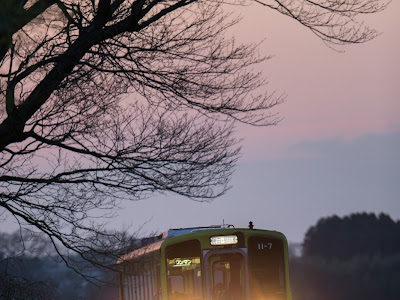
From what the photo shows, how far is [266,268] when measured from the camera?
19.0m

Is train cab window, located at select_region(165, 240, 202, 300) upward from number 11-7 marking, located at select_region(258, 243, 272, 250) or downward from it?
downward

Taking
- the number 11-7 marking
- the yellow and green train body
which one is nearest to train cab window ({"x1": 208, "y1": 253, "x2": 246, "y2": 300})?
the yellow and green train body

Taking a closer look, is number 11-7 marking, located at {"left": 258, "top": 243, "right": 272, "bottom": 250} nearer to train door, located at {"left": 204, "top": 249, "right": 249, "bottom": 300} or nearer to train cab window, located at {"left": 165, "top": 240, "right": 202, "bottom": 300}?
train door, located at {"left": 204, "top": 249, "right": 249, "bottom": 300}

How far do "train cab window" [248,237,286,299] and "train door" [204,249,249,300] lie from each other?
0.60 feet

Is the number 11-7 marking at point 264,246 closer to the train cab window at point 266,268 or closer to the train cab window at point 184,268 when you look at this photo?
the train cab window at point 266,268

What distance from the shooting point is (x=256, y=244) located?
19000 millimetres

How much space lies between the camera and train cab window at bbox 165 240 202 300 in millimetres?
18797

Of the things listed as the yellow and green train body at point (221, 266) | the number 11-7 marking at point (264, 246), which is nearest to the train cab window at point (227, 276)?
the yellow and green train body at point (221, 266)

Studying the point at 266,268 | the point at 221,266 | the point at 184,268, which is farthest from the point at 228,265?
the point at 184,268

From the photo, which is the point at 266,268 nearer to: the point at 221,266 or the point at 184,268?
the point at 221,266

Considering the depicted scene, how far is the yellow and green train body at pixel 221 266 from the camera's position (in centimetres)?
1870

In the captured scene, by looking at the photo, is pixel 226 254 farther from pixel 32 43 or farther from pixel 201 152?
pixel 32 43

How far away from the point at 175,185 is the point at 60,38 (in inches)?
114

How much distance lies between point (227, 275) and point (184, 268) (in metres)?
0.83
